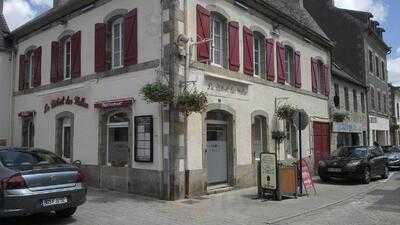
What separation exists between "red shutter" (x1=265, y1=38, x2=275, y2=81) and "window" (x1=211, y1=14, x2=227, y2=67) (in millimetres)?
2789

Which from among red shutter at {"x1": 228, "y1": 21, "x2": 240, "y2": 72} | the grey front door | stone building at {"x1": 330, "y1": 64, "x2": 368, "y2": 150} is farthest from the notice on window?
stone building at {"x1": 330, "y1": 64, "x2": 368, "y2": 150}

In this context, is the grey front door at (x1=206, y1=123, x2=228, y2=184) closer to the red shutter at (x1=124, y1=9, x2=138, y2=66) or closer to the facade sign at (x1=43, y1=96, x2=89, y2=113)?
the red shutter at (x1=124, y1=9, x2=138, y2=66)

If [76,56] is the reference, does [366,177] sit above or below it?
below

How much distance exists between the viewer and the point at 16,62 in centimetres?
2164

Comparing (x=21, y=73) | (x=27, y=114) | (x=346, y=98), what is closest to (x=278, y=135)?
(x=27, y=114)

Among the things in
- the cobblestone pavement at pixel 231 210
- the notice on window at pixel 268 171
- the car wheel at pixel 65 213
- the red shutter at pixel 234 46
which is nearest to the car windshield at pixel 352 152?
the cobblestone pavement at pixel 231 210

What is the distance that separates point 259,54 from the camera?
17812 millimetres

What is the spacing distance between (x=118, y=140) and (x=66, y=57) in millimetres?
4993

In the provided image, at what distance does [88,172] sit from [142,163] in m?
3.11

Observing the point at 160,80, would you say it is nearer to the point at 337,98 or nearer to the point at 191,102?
the point at 191,102

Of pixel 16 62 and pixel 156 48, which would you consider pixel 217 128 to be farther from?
pixel 16 62

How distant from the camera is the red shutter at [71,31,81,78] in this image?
16703mm

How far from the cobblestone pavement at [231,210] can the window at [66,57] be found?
17.8 feet

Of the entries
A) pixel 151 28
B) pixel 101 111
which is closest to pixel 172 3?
pixel 151 28
